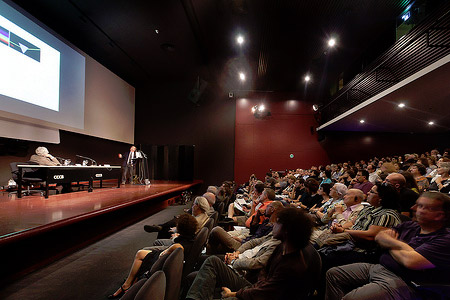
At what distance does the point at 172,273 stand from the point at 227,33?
592 cm

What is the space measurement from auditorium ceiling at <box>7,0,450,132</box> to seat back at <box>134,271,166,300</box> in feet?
16.8

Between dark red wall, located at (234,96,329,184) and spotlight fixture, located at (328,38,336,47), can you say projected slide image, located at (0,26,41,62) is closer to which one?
spotlight fixture, located at (328,38,336,47)

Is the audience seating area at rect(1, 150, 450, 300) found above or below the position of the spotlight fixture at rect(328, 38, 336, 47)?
below

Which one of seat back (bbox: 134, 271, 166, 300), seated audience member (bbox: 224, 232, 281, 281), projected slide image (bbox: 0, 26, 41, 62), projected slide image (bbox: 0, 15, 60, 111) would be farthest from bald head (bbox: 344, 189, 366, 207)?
projected slide image (bbox: 0, 26, 41, 62)

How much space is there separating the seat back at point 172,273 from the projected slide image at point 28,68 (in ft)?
15.7

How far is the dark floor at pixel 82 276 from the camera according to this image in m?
2.02

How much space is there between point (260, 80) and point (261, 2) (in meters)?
4.26

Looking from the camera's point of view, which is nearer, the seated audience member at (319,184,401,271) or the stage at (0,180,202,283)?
the seated audience member at (319,184,401,271)

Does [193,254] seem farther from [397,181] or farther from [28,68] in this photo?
[28,68]

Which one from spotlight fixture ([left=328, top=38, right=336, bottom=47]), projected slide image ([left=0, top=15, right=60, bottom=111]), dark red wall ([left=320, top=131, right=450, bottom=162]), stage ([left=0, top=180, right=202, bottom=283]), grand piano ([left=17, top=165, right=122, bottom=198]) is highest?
spotlight fixture ([left=328, top=38, right=336, bottom=47])

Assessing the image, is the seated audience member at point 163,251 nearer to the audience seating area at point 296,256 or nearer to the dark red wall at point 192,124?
the audience seating area at point 296,256

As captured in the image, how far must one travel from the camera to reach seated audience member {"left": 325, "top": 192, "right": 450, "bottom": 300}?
123 centimetres

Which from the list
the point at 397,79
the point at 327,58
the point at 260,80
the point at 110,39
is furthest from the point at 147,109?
the point at 397,79

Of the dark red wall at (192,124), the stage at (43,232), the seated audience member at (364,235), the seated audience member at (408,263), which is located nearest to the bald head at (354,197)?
the seated audience member at (364,235)
